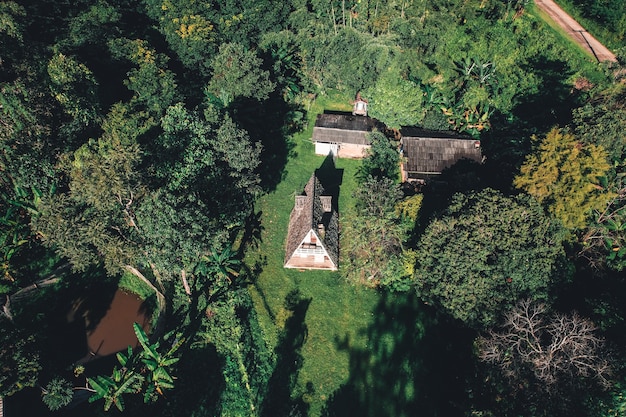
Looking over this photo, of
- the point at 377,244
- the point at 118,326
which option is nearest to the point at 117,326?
the point at 118,326

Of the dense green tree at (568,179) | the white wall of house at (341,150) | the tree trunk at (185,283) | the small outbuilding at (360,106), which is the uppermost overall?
the small outbuilding at (360,106)

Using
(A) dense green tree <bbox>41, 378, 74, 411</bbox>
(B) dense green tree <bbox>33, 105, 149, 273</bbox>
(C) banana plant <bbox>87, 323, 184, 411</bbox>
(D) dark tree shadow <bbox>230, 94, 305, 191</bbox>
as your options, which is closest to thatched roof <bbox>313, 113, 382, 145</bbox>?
(D) dark tree shadow <bbox>230, 94, 305, 191</bbox>

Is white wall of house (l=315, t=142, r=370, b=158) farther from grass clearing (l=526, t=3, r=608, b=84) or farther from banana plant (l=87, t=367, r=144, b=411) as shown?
banana plant (l=87, t=367, r=144, b=411)

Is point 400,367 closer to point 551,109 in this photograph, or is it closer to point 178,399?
point 178,399

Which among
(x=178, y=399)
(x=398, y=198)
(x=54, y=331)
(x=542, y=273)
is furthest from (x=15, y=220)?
(x=542, y=273)

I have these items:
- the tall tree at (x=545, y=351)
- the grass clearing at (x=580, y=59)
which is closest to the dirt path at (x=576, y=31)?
the grass clearing at (x=580, y=59)

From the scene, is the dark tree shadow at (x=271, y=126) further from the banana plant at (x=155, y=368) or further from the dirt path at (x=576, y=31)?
the dirt path at (x=576, y=31)
